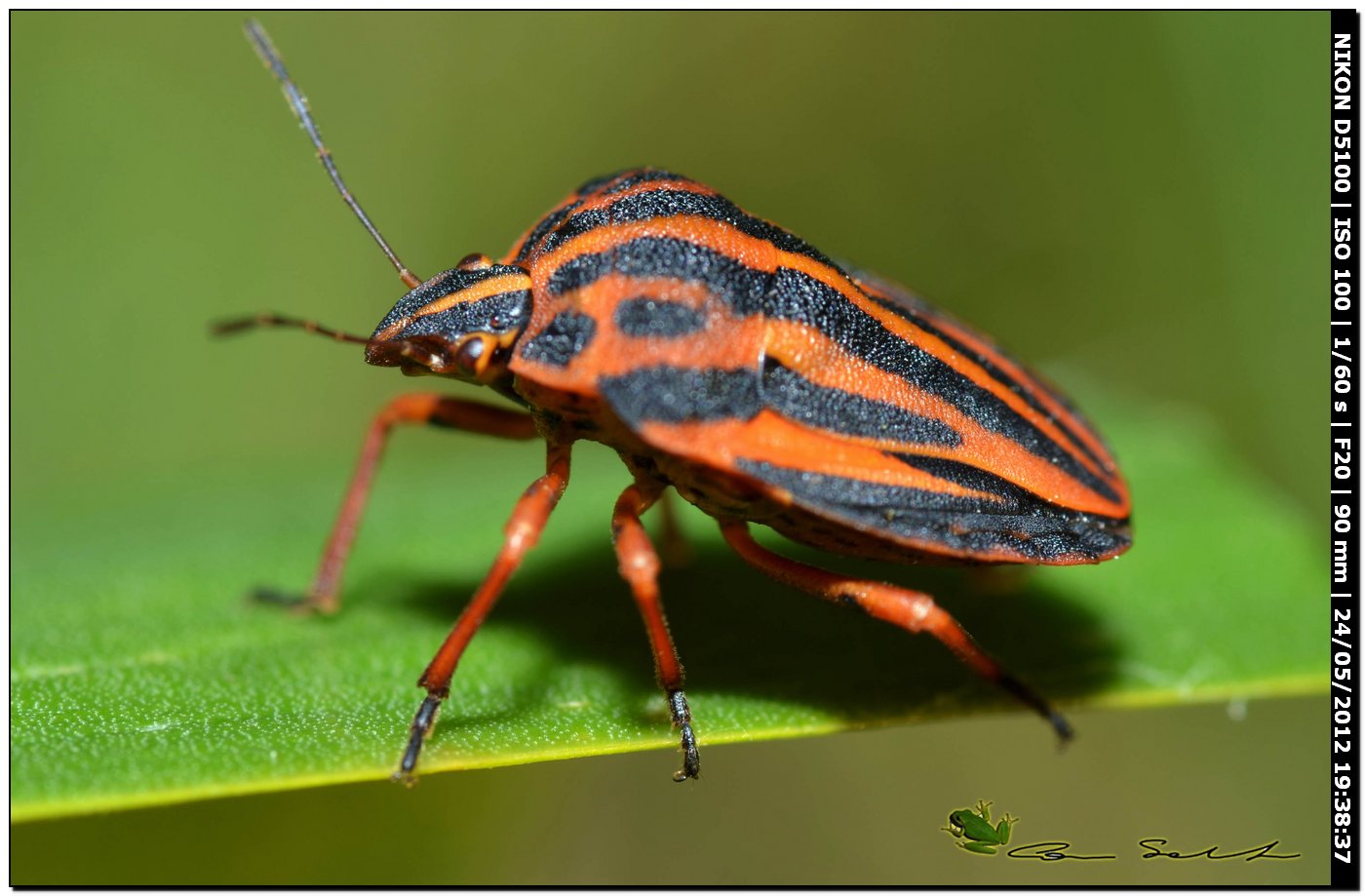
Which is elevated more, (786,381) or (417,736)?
(786,381)

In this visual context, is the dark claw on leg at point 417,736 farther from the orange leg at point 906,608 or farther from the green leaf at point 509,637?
the orange leg at point 906,608

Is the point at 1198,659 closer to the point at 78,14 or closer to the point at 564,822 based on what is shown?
the point at 564,822

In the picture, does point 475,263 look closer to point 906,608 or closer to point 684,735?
point 684,735

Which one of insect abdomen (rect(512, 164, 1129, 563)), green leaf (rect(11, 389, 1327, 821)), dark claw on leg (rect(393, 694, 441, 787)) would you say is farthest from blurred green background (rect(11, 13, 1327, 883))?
dark claw on leg (rect(393, 694, 441, 787))

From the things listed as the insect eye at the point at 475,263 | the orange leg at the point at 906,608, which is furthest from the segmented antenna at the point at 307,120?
the orange leg at the point at 906,608

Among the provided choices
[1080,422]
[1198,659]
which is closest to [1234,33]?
[1080,422]

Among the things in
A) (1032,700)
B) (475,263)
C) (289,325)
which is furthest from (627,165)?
(1032,700)
